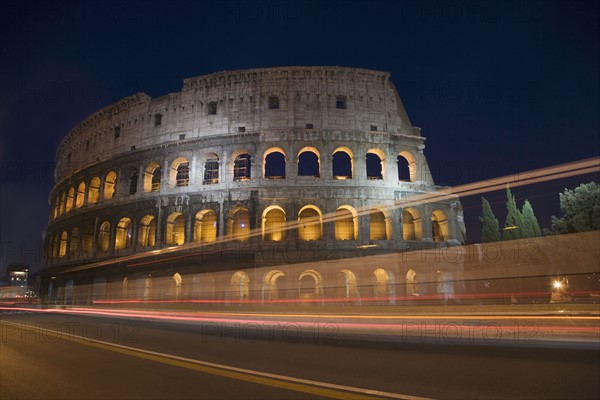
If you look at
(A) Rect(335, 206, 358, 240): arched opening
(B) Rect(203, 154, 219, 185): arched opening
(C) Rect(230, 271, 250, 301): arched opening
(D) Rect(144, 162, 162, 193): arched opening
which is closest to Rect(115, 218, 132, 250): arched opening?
(D) Rect(144, 162, 162, 193): arched opening

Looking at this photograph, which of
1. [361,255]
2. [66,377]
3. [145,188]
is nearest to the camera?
[66,377]

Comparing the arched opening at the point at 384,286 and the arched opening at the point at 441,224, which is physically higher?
the arched opening at the point at 441,224

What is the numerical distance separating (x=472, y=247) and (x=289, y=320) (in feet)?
64.0

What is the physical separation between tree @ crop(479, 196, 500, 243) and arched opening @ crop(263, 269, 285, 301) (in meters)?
15.7

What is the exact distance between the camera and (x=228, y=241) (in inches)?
1026

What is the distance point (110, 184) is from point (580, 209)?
1387 inches

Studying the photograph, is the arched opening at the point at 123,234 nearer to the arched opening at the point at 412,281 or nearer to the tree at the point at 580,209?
the arched opening at the point at 412,281

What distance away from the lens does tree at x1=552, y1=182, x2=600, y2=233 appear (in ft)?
68.6

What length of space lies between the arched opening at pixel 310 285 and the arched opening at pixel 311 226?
99.4 inches

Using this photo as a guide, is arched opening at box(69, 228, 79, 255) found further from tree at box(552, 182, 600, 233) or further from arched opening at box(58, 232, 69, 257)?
tree at box(552, 182, 600, 233)

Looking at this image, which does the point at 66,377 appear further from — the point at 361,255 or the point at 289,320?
the point at 361,255

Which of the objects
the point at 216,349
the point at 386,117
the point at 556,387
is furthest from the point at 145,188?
the point at 556,387

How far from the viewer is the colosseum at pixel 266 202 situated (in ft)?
83.8

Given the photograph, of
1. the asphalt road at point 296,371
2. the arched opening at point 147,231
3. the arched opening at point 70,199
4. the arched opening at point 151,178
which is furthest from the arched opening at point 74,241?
the asphalt road at point 296,371
